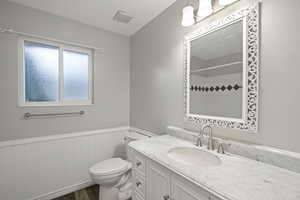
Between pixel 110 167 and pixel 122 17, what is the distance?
6.16ft

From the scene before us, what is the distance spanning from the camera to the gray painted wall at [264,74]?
0.84m

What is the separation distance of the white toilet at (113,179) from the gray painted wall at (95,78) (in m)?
0.66

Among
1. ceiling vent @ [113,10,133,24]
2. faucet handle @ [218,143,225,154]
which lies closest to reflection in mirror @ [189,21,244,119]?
faucet handle @ [218,143,225,154]

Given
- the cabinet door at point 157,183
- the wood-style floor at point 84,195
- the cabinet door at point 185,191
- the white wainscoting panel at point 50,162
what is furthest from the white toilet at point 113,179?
the cabinet door at point 185,191

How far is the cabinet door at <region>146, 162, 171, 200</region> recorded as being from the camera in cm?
97

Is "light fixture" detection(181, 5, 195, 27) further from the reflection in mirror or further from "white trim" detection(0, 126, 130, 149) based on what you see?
"white trim" detection(0, 126, 130, 149)

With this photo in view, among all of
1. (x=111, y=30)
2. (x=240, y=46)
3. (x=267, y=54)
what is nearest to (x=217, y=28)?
(x=240, y=46)

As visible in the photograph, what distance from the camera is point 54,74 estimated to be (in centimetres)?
189

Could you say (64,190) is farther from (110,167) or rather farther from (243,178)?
(243,178)

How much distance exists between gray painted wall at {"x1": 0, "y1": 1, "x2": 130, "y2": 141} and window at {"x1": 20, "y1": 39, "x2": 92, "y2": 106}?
9 centimetres

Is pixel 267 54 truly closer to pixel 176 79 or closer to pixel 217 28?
pixel 217 28

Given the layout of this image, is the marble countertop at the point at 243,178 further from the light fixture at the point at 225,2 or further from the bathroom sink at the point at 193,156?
the light fixture at the point at 225,2

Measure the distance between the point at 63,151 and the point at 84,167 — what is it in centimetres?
38

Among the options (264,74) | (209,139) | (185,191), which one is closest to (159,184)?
(185,191)
